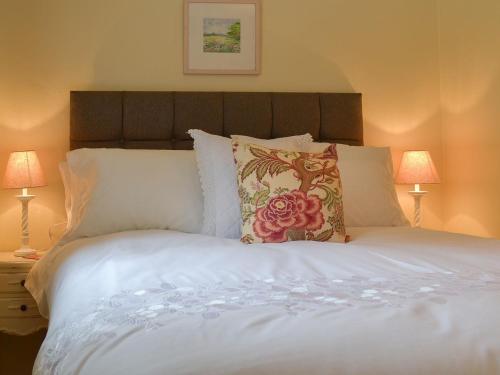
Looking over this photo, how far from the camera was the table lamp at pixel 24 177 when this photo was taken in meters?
2.39

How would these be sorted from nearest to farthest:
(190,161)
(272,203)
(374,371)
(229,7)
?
1. (374,371)
2. (272,203)
3. (190,161)
4. (229,7)

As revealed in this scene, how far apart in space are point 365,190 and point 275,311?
1517 mm

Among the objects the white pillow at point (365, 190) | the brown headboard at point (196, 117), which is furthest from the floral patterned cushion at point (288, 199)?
the brown headboard at point (196, 117)

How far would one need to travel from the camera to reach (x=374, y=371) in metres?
0.74

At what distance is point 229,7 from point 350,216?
133 cm

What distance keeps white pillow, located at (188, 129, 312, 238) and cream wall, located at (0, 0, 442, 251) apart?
2.40 ft

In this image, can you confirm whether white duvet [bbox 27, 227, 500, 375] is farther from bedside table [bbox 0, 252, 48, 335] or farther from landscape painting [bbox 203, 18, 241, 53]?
landscape painting [bbox 203, 18, 241, 53]

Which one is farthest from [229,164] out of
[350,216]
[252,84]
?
[252,84]

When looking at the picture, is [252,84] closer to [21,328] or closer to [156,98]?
[156,98]

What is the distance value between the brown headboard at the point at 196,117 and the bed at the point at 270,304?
29.6 inches

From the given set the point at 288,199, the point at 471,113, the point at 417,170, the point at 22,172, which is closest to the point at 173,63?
the point at 22,172

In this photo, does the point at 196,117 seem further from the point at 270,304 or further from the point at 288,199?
the point at 270,304

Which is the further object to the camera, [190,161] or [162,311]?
[190,161]

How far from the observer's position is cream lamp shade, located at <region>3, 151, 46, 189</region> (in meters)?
2.40
